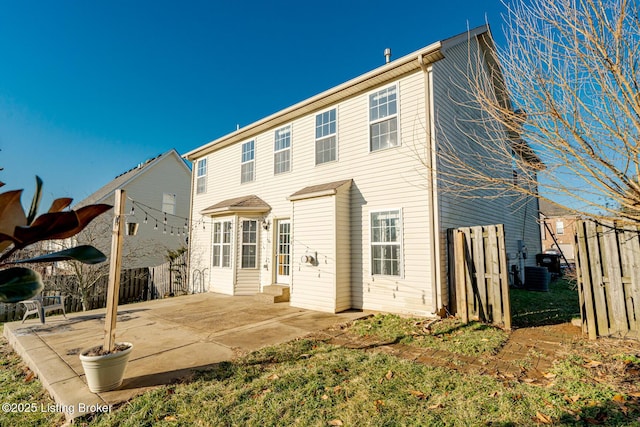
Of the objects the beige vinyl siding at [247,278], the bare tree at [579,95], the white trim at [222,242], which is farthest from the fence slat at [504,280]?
the white trim at [222,242]

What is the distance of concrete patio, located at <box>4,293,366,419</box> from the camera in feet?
12.3

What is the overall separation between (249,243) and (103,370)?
7029 mm

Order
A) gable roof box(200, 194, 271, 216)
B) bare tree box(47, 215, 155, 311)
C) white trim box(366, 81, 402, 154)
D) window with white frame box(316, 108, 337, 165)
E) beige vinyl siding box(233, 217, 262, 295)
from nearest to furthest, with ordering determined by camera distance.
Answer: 1. white trim box(366, 81, 402, 154)
2. window with white frame box(316, 108, 337, 165)
3. gable roof box(200, 194, 271, 216)
4. beige vinyl siding box(233, 217, 262, 295)
5. bare tree box(47, 215, 155, 311)

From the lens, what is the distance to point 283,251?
9.97 m

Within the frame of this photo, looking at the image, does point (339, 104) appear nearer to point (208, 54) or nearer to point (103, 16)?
point (103, 16)

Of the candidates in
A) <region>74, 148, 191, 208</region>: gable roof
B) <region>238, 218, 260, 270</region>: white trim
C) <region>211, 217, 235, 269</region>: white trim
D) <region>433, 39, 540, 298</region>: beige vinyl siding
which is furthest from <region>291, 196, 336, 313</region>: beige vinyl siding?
<region>74, 148, 191, 208</region>: gable roof

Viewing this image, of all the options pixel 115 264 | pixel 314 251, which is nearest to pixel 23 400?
pixel 115 264

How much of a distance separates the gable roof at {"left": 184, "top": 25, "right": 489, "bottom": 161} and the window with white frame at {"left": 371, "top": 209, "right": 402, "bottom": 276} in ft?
11.1

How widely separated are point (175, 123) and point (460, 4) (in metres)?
18.8

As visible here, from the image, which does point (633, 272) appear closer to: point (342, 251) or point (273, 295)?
point (342, 251)

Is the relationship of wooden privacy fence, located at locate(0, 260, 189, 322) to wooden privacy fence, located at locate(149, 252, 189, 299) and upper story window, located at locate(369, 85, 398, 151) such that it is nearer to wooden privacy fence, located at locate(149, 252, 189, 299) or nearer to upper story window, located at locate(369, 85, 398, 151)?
wooden privacy fence, located at locate(149, 252, 189, 299)

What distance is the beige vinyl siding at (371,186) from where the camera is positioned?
7.04 m

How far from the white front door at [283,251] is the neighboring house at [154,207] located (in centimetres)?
778

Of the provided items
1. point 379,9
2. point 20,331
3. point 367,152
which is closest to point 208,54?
point 379,9
